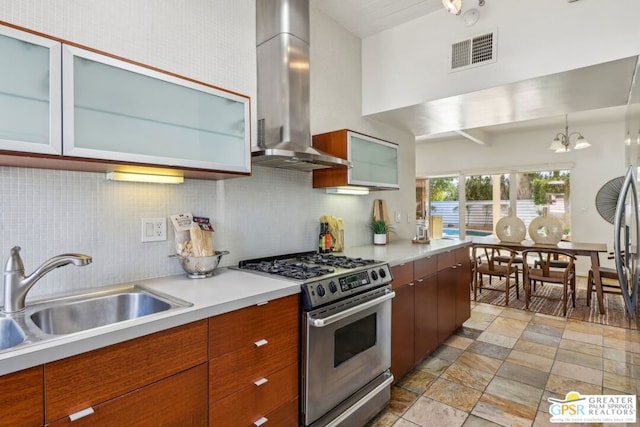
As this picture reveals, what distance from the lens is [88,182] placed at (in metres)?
1.55

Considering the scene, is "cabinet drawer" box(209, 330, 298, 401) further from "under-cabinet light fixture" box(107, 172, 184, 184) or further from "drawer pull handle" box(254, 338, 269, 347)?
"under-cabinet light fixture" box(107, 172, 184, 184)

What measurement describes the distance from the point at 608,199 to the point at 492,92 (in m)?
4.96

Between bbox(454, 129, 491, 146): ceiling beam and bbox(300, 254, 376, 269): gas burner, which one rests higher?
bbox(454, 129, 491, 146): ceiling beam

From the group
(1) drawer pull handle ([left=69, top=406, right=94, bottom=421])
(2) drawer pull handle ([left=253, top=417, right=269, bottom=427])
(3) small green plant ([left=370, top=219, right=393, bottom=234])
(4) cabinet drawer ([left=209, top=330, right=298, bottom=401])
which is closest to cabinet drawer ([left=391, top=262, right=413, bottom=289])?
(3) small green plant ([left=370, top=219, right=393, bottom=234])

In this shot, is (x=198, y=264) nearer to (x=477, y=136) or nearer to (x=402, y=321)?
(x=402, y=321)

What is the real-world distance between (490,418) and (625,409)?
808mm

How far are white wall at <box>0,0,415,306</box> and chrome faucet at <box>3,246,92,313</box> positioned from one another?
0.19 m

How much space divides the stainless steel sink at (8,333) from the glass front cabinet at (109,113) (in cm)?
58

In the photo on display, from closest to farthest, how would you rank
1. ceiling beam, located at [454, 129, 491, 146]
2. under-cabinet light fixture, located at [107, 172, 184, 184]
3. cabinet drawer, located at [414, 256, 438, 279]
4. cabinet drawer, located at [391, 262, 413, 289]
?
under-cabinet light fixture, located at [107, 172, 184, 184]
cabinet drawer, located at [391, 262, 413, 289]
cabinet drawer, located at [414, 256, 438, 279]
ceiling beam, located at [454, 129, 491, 146]

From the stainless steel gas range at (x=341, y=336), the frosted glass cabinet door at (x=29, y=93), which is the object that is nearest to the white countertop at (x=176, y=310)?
the stainless steel gas range at (x=341, y=336)

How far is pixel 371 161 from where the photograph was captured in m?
2.77

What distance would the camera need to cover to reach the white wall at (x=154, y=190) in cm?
141

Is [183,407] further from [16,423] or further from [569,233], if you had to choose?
[569,233]

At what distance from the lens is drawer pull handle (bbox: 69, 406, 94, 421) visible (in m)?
0.95
